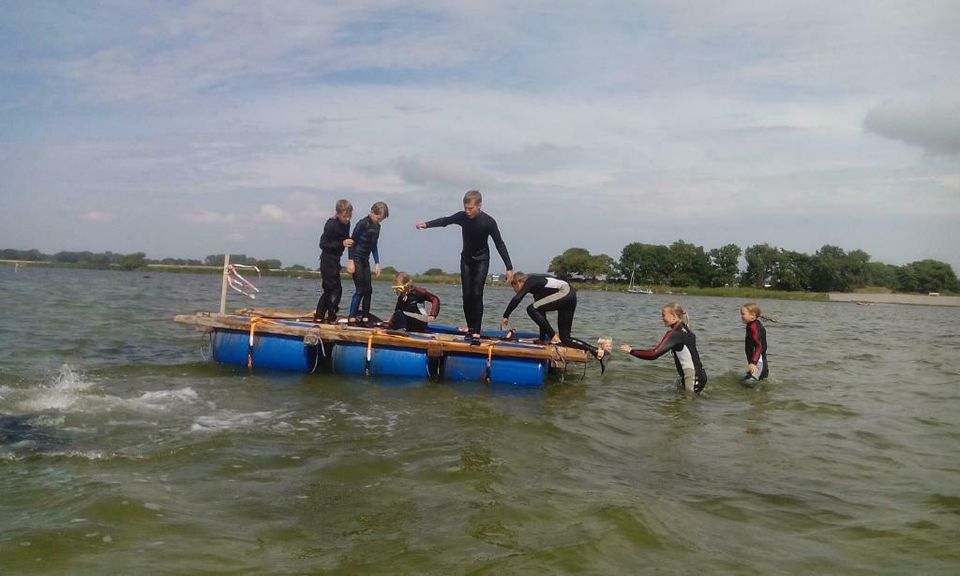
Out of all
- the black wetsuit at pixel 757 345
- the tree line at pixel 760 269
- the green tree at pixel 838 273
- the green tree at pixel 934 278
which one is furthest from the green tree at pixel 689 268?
the black wetsuit at pixel 757 345

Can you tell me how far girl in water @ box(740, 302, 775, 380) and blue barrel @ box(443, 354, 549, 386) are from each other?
3919 mm

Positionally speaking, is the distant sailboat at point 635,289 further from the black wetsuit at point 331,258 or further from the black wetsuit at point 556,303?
the black wetsuit at point 331,258

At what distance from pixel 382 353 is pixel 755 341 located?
22.0ft

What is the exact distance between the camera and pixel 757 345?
12.1m

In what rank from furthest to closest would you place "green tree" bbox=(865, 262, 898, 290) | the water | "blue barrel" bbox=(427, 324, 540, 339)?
1. "green tree" bbox=(865, 262, 898, 290)
2. "blue barrel" bbox=(427, 324, 540, 339)
3. the water

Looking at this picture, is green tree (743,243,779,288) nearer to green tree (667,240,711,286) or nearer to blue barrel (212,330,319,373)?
green tree (667,240,711,286)

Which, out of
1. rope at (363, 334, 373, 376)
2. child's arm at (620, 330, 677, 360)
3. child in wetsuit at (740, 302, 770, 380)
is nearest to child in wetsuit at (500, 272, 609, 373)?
child's arm at (620, 330, 677, 360)

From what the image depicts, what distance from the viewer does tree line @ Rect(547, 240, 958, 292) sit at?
12231 cm

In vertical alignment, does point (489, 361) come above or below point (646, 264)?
below

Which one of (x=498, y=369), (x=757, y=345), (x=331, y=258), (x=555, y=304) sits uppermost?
(x=331, y=258)

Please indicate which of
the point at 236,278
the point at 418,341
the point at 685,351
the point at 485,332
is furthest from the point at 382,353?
the point at 685,351

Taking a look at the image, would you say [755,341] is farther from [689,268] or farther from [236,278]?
[689,268]

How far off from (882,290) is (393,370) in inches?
5408

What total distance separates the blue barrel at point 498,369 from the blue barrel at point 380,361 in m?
0.43
